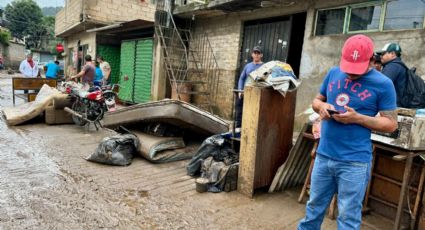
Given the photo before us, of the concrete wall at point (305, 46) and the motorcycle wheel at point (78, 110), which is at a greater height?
the concrete wall at point (305, 46)

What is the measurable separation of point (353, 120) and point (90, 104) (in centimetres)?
659

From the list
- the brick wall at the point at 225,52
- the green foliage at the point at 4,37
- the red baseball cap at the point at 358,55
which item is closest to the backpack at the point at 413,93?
the red baseball cap at the point at 358,55

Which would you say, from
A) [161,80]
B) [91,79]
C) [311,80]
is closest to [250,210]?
[311,80]

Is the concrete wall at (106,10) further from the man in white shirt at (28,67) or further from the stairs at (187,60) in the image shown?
the stairs at (187,60)

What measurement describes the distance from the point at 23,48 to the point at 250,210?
149ft

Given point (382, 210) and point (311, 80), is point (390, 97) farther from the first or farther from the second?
point (311, 80)

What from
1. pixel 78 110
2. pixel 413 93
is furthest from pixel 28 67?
pixel 413 93

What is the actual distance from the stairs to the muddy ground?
172 inches

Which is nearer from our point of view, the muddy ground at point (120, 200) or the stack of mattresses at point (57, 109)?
the muddy ground at point (120, 200)

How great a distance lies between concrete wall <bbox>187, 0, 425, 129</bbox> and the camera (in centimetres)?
510

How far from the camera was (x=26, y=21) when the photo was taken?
4769 centimetres

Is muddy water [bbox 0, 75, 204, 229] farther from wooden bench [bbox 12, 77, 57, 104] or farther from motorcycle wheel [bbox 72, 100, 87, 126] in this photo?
wooden bench [bbox 12, 77, 57, 104]

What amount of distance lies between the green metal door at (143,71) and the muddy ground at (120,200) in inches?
240

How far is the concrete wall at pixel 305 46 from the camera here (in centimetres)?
510
